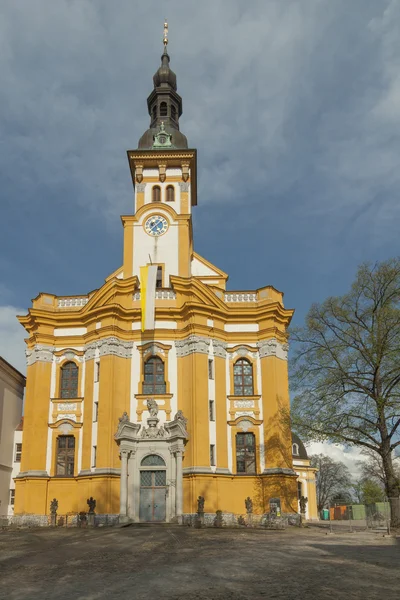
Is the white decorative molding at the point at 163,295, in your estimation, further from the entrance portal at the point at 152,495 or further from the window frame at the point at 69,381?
the entrance portal at the point at 152,495

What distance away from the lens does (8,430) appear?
35094 mm

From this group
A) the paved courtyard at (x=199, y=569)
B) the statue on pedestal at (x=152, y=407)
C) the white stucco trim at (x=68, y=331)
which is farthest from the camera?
the white stucco trim at (x=68, y=331)

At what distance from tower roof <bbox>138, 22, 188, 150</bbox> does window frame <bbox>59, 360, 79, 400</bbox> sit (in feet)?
51.1

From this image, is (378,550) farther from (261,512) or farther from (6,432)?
(6,432)

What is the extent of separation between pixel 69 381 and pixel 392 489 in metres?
17.5

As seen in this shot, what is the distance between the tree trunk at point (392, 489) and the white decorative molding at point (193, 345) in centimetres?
1025

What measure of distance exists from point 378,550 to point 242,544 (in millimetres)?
3990

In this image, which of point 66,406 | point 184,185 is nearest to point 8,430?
point 66,406

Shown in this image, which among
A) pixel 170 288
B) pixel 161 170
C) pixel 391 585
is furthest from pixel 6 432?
pixel 391 585

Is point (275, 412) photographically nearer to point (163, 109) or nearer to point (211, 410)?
point (211, 410)

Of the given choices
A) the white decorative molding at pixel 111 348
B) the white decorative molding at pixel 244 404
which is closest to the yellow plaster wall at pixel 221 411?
the white decorative molding at pixel 244 404

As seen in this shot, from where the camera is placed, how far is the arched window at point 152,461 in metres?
29.7

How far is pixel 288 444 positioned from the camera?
30.7m

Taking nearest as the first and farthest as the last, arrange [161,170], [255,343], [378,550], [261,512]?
[378,550] → [261,512] → [255,343] → [161,170]
